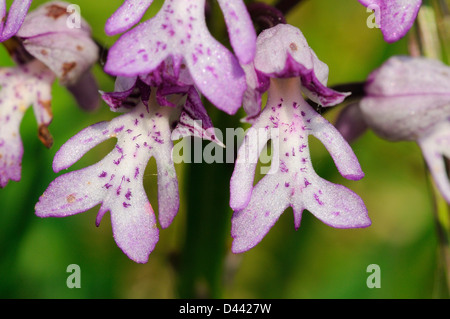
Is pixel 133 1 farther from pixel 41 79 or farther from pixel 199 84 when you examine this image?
pixel 41 79

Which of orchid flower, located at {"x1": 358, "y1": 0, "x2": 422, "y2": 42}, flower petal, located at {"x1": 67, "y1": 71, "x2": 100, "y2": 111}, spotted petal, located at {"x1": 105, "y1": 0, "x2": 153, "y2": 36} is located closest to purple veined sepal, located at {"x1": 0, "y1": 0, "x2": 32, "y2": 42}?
spotted petal, located at {"x1": 105, "y1": 0, "x2": 153, "y2": 36}

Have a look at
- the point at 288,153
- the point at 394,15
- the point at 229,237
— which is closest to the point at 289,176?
the point at 288,153

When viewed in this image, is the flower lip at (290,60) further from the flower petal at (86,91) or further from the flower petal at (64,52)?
the flower petal at (86,91)

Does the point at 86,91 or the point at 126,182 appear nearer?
the point at 126,182

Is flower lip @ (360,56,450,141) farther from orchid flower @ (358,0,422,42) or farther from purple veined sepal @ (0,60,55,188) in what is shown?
purple veined sepal @ (0,60,55,188)

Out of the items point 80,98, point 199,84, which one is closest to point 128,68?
point 199,84

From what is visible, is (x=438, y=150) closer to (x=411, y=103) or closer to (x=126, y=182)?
(x=411, y=103)
